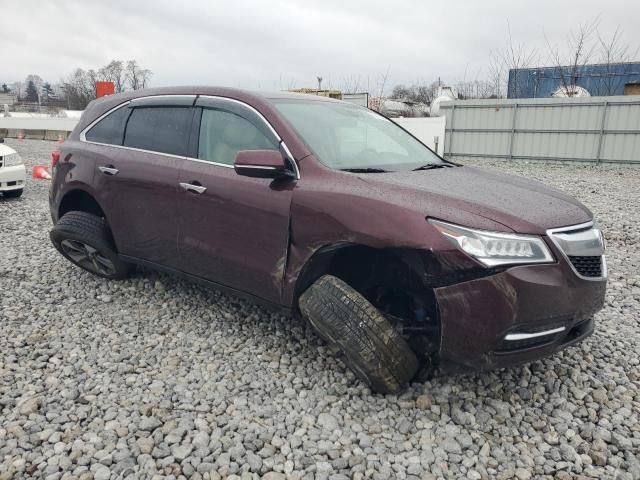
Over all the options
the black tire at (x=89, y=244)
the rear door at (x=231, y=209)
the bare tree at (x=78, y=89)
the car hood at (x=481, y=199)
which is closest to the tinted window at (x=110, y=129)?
the black tire at (x=89, y=244)

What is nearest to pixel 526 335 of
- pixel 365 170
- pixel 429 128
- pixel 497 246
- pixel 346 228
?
pixel 497 246

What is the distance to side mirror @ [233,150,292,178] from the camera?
289cm

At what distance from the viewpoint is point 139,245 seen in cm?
392

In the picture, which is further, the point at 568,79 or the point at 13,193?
the point at 568,79

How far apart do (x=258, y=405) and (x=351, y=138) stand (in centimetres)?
183

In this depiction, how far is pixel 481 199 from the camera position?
262 centimetres

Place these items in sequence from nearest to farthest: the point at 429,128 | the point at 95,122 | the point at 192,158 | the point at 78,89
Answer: the point at 192,158 < the point at 95,122 < the point at 429,128 < the point at 78,89

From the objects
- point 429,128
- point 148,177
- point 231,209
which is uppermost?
point 429,128

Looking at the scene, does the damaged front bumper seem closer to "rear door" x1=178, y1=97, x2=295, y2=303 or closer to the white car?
"rear door" x1=178, y1=97, x2=295, y2=303

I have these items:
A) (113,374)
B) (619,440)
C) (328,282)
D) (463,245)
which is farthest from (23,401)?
(619,440)

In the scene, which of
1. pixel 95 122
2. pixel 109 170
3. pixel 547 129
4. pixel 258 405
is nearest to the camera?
pixel 258 405

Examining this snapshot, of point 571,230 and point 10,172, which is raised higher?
point 571,230

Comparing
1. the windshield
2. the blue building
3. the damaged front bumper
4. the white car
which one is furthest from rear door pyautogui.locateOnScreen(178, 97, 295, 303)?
the blue building

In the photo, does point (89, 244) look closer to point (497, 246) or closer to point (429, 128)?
point (497, 246)
